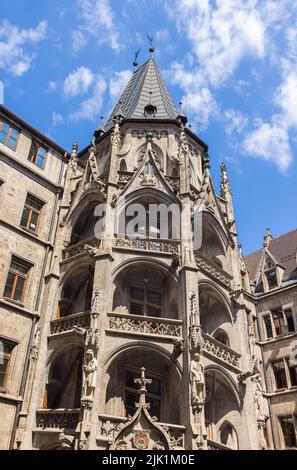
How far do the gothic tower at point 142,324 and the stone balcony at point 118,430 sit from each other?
4cm

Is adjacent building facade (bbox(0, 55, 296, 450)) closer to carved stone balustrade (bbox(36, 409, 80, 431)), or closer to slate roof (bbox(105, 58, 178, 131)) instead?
carved stone balustrade (bbox(36, 409, 80, 431))

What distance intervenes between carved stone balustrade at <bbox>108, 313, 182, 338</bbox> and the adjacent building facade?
0.06 metres

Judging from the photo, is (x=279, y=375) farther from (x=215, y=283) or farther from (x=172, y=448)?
(x=172, y=448)

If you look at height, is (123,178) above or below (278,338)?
above

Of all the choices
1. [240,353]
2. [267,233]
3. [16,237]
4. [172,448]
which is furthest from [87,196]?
[267,233]

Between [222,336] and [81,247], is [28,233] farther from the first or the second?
[222,336]

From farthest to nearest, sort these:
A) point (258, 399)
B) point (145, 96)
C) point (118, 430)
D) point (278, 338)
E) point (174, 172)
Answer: point (145, 96)
point (174, 172)
point (278, 338)
point (258, 399)
point (118, 430)

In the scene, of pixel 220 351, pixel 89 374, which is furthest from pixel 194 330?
pixel 89 374

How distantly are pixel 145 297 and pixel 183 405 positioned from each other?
6252 mm

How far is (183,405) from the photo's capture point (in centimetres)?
1870

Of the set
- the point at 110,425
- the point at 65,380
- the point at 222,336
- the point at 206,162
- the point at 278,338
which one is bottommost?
the point at 110,425

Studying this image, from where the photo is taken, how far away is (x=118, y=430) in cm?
1778

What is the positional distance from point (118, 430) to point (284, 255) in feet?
72.3

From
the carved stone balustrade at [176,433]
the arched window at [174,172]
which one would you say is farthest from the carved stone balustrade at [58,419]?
the arched window at [174,172]
